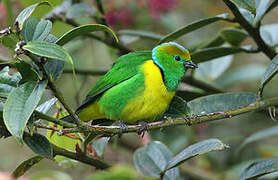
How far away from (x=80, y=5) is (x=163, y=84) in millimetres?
860

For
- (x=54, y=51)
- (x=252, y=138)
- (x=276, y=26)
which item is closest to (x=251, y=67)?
(x=276, y=26)

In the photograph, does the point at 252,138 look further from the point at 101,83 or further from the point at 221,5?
the point at 221,5

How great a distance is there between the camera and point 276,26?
287 centimetres

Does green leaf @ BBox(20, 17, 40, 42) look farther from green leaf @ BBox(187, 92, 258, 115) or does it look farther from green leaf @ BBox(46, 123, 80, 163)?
green leaf @ BBox(187, 92, 258, 115)

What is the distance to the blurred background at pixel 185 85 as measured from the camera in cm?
325

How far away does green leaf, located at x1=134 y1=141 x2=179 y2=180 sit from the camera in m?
2.08

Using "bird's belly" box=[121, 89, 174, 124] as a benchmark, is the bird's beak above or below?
above

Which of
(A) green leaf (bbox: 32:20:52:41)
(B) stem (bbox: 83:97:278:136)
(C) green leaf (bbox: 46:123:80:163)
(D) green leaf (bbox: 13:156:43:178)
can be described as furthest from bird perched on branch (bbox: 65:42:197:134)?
(A) green leaf (bbox: 32:20:52:41)

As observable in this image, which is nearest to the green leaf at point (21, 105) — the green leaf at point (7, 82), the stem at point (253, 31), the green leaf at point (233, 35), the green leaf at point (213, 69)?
the green leaf at point (7, 82)

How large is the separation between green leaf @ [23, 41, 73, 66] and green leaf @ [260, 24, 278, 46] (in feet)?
5.35

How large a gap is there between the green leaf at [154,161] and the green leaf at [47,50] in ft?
3.06

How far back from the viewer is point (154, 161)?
2227 millimetres

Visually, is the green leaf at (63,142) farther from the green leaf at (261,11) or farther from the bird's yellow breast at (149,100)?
the green leaf at (261,11)

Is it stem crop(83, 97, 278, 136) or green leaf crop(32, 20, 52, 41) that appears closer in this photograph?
green leaf crop(32, 20, 52, 41)
